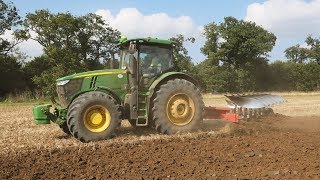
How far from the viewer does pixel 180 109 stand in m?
10.1

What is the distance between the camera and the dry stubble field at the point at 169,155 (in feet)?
21.6

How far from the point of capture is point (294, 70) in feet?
160

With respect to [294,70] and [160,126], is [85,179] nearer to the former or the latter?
[160,126]

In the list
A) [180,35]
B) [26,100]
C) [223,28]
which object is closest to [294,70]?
[223,28]

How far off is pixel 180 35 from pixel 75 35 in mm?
11430

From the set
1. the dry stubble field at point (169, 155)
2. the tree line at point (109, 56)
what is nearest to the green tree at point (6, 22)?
the tree line at point (109, 56)

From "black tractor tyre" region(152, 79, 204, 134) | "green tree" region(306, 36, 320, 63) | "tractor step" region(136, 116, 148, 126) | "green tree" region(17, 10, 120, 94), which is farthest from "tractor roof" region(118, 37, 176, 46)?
"green tree" region(306, 36, 320, 63)

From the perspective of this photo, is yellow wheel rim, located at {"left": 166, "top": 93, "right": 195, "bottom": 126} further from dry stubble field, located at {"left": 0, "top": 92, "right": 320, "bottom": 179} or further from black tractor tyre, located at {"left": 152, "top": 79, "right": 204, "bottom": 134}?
dry stubble field, located at {"left": 0, "top": 92, "right": 320, "bottom": 179}

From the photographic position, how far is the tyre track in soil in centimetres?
654

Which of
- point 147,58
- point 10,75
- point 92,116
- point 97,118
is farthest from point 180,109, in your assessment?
point 10,75

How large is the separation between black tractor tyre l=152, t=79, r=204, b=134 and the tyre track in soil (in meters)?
0.56

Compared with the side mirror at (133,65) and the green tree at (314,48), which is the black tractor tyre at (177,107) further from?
the green tree at (314,48)

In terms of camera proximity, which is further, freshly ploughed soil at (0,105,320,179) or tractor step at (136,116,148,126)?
tractor step at (136,116,148,126)

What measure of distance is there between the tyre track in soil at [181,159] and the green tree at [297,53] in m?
62.2
